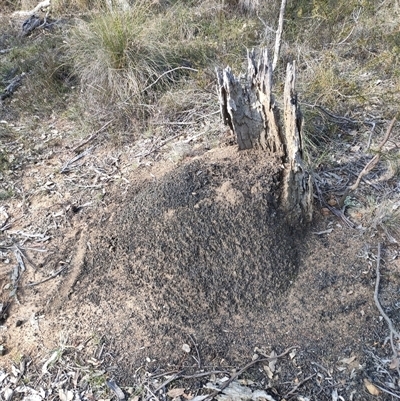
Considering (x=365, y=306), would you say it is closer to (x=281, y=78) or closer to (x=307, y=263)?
(x=307, y=263)

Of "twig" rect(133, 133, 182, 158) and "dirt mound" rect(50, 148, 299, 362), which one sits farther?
"twig" rect(133, 133, 182, 158)

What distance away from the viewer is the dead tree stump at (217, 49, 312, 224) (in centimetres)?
228

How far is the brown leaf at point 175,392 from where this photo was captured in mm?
2007

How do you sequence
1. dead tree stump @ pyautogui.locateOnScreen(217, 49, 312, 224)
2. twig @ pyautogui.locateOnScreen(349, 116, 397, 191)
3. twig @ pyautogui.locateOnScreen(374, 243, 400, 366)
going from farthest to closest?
twig @ pyautogui.locateOnScreen(349, 116, 397, 191) → dead tree stump @ pyautogui.locateOnScreen(217, 49, 312, 224) → twig @ pyautogui.locateOnScreen(374, 243, 400, 366)

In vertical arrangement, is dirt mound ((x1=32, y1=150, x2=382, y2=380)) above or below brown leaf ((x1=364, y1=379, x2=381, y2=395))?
above

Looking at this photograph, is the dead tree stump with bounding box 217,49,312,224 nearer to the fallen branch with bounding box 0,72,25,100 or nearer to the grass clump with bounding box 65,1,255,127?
the grass clump with bounding box 65,1,255,127

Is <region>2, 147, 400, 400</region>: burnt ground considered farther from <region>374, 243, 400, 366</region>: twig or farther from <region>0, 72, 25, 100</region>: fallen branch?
<region>0, 72, 25, 100</region>: fallen branch

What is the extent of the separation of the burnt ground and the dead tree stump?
89mm

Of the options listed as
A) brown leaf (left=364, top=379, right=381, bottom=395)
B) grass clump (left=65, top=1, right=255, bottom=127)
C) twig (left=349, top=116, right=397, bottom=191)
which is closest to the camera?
brown leaf (left=364, top=379, right=381, bottom=395)

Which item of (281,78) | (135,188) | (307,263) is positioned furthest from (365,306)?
→ (281,78)

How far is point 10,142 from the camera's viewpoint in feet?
13.5

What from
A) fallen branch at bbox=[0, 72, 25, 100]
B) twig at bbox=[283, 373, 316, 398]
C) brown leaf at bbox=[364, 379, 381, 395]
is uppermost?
fallen branch at bbox=[0, 72, 25, 100]

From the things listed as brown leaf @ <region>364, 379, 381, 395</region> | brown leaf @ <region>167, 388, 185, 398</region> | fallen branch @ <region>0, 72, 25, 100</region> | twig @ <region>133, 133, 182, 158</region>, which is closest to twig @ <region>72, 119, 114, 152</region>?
twig @ <region>133, 133, 182, 158</region>

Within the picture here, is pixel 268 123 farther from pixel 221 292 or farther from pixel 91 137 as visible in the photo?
pixel 91 137
